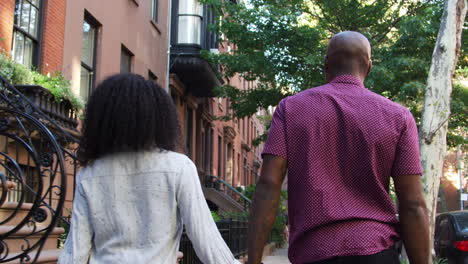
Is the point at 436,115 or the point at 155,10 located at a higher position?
the point at 155,10

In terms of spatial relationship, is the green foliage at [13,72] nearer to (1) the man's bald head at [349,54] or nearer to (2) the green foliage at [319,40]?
(1) the man's bald head at [349,54]

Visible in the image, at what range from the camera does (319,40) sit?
19109 millimetres

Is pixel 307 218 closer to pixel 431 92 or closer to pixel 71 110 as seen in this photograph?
pixel 431 92

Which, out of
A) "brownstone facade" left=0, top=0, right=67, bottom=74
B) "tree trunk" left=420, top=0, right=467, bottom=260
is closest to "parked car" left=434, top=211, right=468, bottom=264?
"tree trunk" left=420, top=0, right=467, bottom=260

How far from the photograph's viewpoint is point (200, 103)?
82.9 feet

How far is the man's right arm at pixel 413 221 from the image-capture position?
265 cm

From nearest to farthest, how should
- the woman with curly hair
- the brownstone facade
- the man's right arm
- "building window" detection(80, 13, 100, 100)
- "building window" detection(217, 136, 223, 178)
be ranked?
the woman with curly hair → the man's right arm → the brownstone facade → "building window" detection(80, 13, 100, 100) → "building window" detection(217, 136, 223, 178)

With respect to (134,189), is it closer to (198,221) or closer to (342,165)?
(198,221)

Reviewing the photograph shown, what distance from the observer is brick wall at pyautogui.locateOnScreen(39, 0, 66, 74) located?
35.2ft

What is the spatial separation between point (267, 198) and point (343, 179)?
382 mm

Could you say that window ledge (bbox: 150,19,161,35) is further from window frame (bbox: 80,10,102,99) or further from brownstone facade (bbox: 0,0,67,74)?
Answer: brownstone facade (bbox: 0,0,67,74)

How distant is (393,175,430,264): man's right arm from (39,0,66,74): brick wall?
887cm

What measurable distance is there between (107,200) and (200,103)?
22.8 m

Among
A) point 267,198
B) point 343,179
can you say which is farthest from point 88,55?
point 343,179
